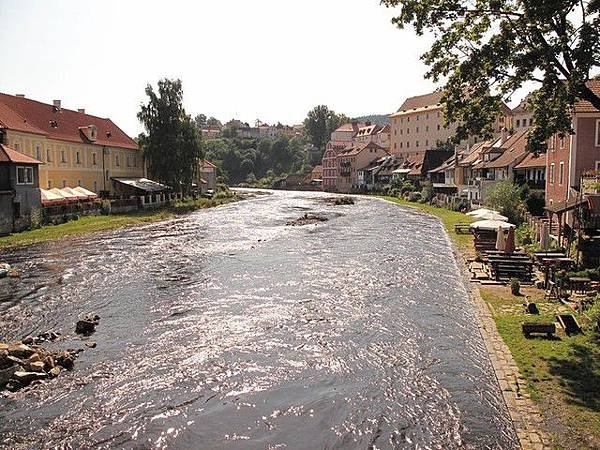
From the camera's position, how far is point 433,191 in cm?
7525

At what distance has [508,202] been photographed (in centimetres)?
3994

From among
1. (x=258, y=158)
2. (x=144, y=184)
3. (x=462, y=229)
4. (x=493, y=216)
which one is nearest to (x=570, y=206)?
(x=493, y=216)

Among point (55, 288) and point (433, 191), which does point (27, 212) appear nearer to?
point (55, 288)

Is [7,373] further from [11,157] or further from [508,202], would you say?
[508,202]

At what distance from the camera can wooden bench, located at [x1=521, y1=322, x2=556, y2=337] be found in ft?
49.0

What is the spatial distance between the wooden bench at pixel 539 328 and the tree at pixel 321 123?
16389 centimetres

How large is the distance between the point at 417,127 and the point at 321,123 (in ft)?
217

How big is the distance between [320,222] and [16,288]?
31.6 m

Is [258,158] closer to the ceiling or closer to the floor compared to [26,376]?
Answer: closer to the ceiling

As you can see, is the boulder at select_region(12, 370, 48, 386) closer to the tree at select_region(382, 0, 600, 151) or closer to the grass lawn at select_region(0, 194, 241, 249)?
the tree at select_region(382, 0, 600, 151)

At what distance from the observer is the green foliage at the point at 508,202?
130 ft

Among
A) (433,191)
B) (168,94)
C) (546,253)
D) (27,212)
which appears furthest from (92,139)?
(546,253)

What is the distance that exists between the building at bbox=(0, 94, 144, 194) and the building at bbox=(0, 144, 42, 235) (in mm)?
2588

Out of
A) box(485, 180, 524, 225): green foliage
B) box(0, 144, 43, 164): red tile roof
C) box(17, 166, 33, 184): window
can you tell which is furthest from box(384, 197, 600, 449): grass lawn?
box(17, 166, 33, 184): window
